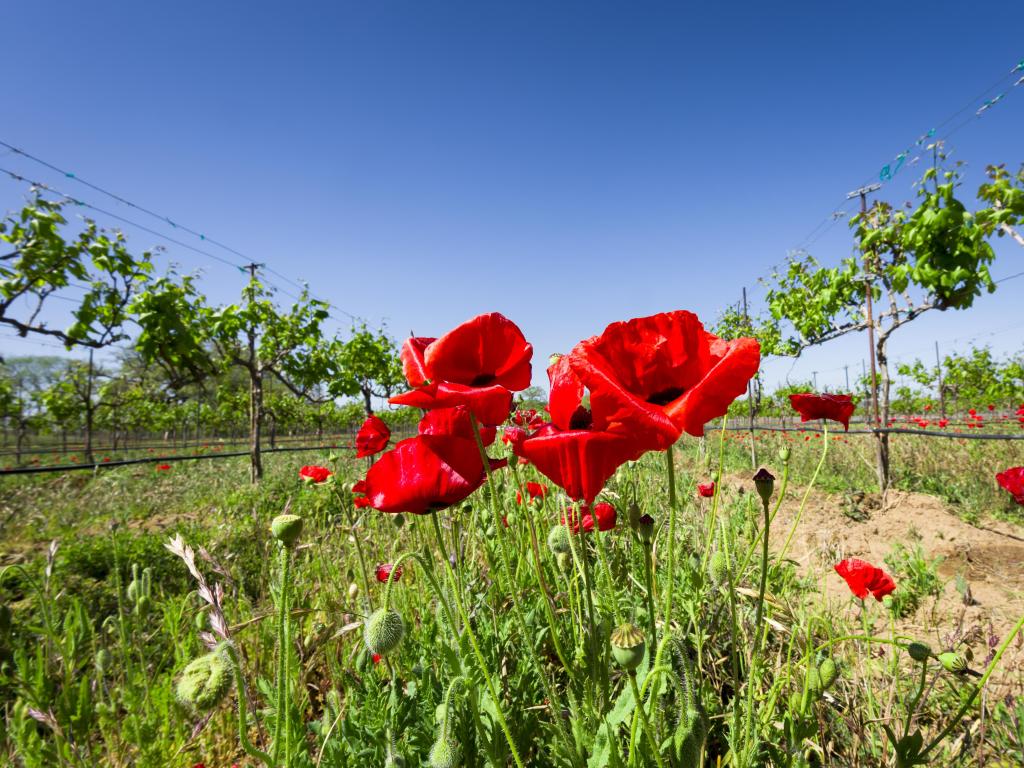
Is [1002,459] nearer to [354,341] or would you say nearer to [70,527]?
[70,527]

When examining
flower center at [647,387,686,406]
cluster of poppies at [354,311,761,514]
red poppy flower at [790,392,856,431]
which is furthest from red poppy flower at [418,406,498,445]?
red poppy flower at [790,392,856,431]

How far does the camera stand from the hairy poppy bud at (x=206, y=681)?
667 millimetres

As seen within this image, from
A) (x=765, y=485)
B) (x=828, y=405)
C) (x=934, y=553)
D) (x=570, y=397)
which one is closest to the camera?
(x=570, y=397)

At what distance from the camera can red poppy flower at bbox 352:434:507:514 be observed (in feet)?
2.37

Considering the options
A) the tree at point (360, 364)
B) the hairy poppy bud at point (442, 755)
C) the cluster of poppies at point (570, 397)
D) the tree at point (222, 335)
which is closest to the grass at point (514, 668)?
the hairy poppy bud at point (442, 755)

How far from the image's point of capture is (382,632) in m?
0.72

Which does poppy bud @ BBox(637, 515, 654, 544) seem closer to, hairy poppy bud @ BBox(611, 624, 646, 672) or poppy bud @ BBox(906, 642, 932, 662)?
hairy poppy bud @ BBox(611, 624, 646, 672)

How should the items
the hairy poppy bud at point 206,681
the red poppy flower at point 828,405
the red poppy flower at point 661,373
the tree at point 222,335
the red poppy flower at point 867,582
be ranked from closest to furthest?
the red poppy flower at point 661,373, the hairy poppy bud at point 206,681, the red poppy flower at point 828,405, the red poppy flower at point 867,582, the tree at point 222,335

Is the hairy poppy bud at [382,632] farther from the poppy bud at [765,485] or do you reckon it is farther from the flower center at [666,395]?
the poppy bud at [765,485]

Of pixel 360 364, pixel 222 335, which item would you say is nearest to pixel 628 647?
pixel 222 335

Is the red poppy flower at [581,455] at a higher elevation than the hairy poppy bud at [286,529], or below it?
higher

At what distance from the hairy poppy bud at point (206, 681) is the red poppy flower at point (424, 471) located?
0.31 metres

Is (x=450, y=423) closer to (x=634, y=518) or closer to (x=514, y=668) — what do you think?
(x=634, y=518)

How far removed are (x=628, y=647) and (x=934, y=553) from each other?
3843mm
